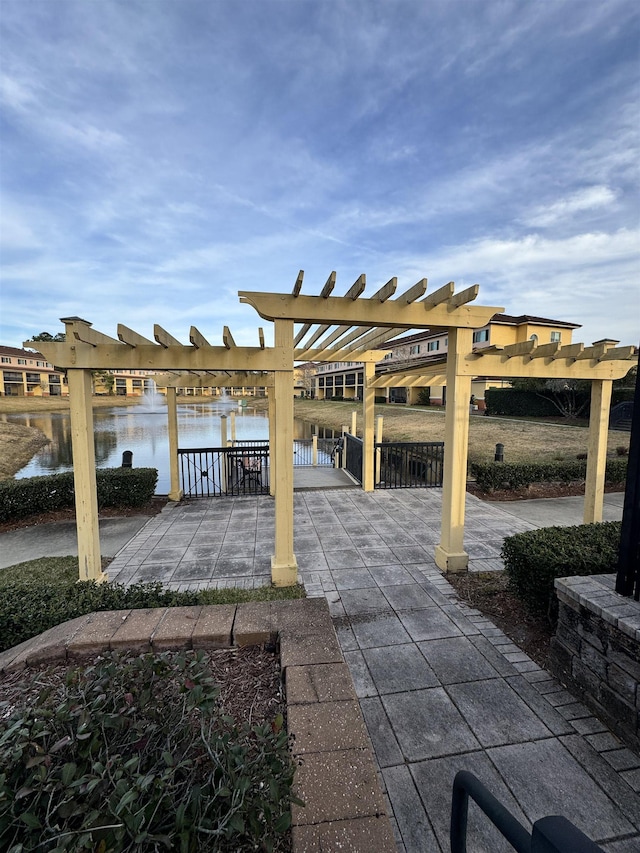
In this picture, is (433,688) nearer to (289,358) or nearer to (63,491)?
(289,358)

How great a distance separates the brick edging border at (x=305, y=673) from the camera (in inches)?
46.4

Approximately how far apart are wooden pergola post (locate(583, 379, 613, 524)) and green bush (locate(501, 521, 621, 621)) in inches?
69.0

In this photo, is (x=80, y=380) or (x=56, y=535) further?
(x=56, y=535)

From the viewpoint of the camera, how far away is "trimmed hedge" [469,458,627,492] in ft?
25.0

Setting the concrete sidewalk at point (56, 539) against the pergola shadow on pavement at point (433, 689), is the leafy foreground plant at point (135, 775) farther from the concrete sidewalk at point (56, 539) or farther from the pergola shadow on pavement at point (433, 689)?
the concrete sidewalk at point (56, 539)

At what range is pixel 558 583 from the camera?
252 centimetres

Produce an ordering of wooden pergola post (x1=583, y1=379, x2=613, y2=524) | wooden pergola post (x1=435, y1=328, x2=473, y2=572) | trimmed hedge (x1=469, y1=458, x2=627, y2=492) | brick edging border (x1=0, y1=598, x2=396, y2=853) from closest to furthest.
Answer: brick edging border (x1=0, y1=598, x2=396, y2=853) → wooden pergola post (x1=435, y1=328, x2=473, y2=572) → wooden pergola post (x1=583, y1=379, x2=613, y2=524) → trimmed hedge (x1=469, y1=458, x2=627, y2=492)

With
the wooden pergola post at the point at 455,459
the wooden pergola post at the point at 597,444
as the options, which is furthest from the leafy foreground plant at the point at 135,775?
the wooden pergola post at the point at 597,444

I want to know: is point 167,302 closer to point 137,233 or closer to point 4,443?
point 137,233

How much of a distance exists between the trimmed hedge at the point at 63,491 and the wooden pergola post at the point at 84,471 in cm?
303

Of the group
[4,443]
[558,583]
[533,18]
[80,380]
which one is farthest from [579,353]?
[4,443]

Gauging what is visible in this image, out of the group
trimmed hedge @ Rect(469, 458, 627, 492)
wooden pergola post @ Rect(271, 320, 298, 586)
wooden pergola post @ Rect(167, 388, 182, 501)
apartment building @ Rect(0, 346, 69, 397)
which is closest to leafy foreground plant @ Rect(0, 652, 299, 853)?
wooden pergola post @ Rect(271, 320, 298, 586)

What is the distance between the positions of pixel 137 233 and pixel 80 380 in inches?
413

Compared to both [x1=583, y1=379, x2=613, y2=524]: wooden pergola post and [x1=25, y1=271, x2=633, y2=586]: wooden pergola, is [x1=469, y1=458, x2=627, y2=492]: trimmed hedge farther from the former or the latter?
[x1=25, y1=271, x2=633, y2=586]: wooden pergola
